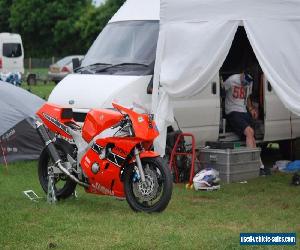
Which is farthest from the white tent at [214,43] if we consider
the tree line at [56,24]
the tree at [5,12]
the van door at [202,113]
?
the tree at [5,12]

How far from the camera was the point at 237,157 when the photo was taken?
10695 mm

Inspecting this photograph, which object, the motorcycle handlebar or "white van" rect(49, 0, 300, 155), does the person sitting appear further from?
the motorcycle handlebar

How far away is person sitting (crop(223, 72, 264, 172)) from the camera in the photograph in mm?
11438

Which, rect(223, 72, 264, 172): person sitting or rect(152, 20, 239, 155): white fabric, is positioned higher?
rect(152, 20, 239, 155): white fabric

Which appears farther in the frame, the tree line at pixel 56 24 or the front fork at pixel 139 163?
the tree line at pixel 56 24

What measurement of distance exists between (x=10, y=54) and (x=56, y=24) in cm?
1911

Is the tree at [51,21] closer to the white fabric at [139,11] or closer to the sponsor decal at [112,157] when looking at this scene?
the white fabric at [139,11]

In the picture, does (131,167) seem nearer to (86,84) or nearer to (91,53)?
(86,84)

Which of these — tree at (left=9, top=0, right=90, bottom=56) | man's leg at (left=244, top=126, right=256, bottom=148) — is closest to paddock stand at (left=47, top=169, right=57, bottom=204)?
man's leg at (left=244, top=126, right=256, bottom=148)

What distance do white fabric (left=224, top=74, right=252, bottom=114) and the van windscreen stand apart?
2891 cm

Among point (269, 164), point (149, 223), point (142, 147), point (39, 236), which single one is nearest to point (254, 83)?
point (269, 164)

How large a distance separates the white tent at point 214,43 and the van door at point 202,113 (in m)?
0.99

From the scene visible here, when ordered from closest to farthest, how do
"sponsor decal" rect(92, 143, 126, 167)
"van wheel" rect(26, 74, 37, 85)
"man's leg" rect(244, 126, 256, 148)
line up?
"sponsor decal" rect(92, 143, 126, 167)
"man's leg" rect(244, 126, 256, 148)
"van wheel" rect(26, 74, 37, 85)

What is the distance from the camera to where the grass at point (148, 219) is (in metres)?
6.79
